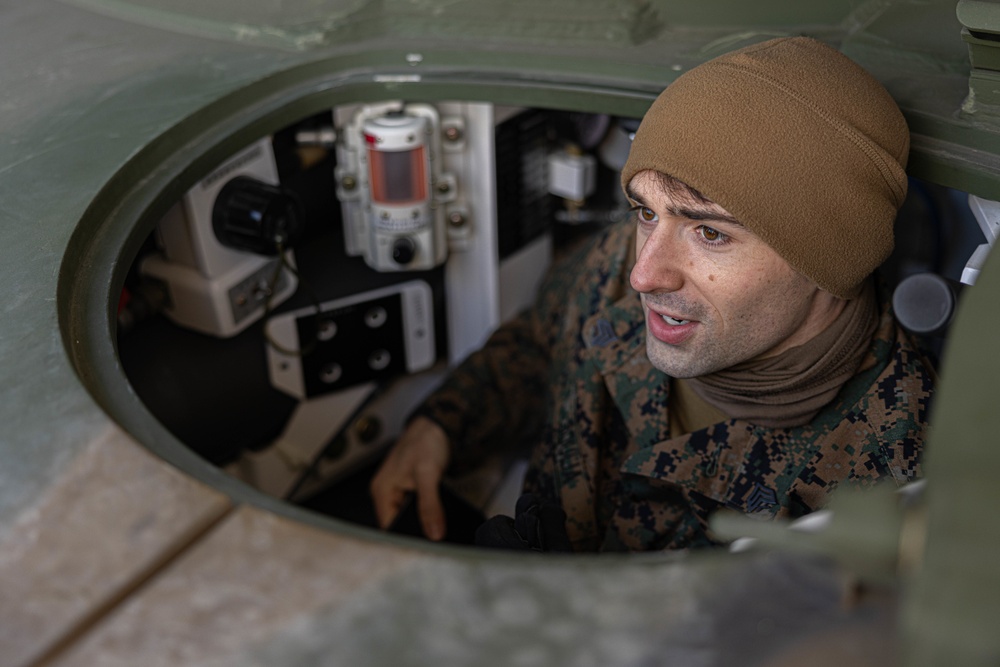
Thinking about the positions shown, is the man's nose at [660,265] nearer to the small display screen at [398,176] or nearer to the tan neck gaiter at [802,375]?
the tan neck gaiter at [802,375]

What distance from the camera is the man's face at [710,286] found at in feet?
4.05

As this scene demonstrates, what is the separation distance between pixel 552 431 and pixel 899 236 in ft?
2.60

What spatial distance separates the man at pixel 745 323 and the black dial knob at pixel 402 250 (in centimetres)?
36

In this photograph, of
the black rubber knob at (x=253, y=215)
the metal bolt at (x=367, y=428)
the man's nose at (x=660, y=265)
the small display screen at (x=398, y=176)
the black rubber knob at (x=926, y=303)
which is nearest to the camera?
the man's nose at (x=660, y=265)

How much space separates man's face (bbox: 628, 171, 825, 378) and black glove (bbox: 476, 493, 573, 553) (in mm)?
239

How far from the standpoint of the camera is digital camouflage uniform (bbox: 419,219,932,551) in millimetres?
1281

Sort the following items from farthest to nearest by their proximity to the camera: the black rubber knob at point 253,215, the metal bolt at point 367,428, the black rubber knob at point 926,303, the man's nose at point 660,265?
1. the metal bolt at point 367,428
2. the black rubber knob at point 253,215
3. the black rubber knob at point 926,303
4. the man's nose at point 660,265

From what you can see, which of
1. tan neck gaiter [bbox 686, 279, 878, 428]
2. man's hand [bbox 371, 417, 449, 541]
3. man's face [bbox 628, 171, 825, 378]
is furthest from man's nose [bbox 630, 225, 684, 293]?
man's hand [bbox 371, 417, 449, 541]

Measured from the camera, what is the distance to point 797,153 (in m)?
1.15

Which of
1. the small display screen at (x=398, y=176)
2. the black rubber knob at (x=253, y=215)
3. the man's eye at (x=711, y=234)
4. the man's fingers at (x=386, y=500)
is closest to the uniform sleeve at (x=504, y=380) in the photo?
the man's fingers at (x=386, y=500)

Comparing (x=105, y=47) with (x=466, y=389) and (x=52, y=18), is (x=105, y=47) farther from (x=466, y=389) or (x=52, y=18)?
(x=466, y=389)

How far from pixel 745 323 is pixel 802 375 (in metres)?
0.09

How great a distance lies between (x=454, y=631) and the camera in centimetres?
71

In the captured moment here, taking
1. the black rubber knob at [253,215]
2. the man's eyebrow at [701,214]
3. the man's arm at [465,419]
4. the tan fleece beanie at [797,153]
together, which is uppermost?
the tan fleece beanie at [797,153]
